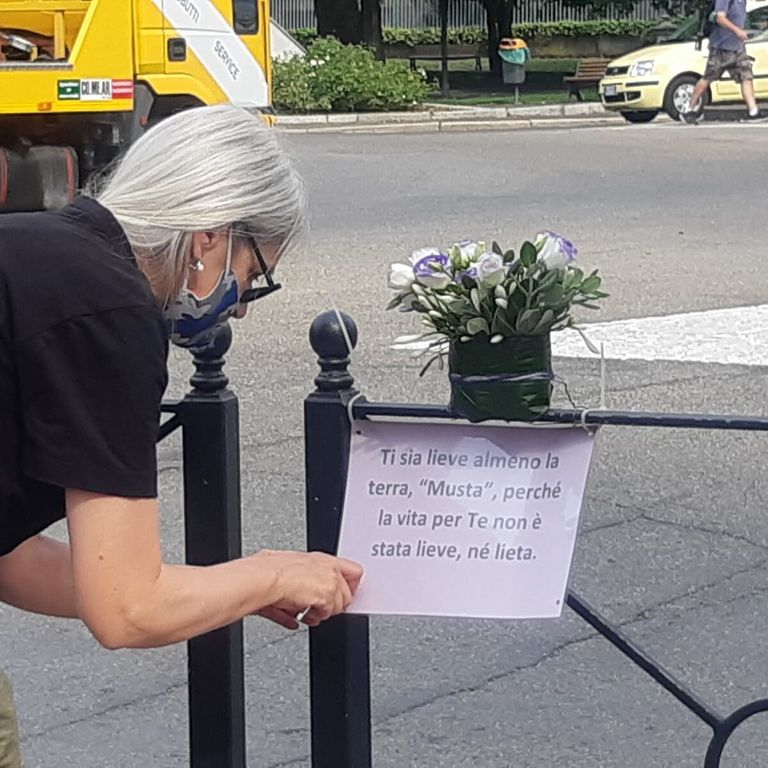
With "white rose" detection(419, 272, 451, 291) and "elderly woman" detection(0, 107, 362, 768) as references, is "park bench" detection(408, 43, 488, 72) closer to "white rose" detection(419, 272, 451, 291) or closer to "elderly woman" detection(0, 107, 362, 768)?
"white rose" detection(419, 272, 451, 291)

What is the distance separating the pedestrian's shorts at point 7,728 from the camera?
98.3 inches

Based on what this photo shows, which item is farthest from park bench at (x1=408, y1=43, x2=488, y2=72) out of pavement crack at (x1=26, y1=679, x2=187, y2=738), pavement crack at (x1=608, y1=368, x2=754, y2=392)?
pavement crack at (x1=26, y1=679, x2=187, y2=738)

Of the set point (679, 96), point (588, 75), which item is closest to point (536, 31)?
point (588, 75)

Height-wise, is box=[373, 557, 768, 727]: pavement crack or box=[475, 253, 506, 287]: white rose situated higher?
box=[475, 253, 506, 287]: white rose

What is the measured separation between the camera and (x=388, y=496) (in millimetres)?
2707

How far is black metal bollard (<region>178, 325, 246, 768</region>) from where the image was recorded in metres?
2.87

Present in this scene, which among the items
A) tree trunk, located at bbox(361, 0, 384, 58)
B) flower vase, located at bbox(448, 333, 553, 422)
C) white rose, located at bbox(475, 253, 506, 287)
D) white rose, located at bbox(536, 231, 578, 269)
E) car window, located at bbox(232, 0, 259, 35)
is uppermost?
tree trunk, located at bbox(361, 0, 384, 58)

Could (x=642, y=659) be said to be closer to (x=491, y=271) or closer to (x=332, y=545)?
(x=332, y=545)

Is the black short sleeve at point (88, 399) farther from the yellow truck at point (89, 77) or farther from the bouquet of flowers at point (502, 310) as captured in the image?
the yellow truck at point (89, 77)

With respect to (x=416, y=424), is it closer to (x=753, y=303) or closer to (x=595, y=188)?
(x=753, y=303)

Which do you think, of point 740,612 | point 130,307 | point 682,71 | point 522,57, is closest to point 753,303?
point 740,612

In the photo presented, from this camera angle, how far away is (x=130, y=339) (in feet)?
7.17

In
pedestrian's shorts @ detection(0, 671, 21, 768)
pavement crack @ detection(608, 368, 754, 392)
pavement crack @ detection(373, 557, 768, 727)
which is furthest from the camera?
pavement crack @ detection(608, 368, 754, 392)

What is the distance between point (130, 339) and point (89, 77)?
8.95 m
